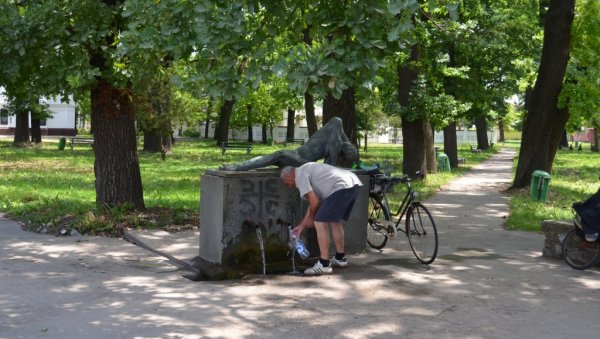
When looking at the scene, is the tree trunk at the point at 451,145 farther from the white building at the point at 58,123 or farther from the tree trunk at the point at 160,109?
the white building at the point at 58,123

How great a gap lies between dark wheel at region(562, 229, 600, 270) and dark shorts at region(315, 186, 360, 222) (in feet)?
9.60

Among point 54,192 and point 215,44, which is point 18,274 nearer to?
point 215,44

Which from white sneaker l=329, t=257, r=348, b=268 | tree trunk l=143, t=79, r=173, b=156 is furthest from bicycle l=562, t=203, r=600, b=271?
tree trunk l=143, t=79, r=173, b=156

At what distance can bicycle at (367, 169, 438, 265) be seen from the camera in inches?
330

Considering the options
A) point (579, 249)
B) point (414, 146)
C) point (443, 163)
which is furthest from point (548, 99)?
point (579, 249)

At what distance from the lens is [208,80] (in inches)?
326

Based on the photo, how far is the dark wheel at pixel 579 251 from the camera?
8172 mm

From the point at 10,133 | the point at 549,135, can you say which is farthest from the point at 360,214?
the point at 10,133

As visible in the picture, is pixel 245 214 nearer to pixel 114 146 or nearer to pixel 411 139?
pixel 114 146

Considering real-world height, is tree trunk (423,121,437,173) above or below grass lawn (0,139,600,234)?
above

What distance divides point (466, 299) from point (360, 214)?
234 centimetres

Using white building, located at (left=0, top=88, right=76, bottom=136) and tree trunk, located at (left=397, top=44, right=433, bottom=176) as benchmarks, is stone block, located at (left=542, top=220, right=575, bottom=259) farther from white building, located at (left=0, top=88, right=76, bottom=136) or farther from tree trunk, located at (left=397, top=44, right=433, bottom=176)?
white building, located at (left=0, top=88, right=76, bottom=136)

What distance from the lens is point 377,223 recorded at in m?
8.95

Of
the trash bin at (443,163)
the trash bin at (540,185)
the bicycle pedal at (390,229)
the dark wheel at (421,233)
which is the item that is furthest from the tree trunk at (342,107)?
the trash bin at (443,163)
